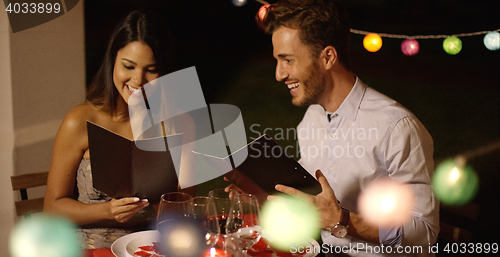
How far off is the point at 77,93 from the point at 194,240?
1.82 meters

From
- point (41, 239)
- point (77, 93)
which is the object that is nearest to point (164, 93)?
point (77, 93)

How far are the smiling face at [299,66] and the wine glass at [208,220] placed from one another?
969 millimetres

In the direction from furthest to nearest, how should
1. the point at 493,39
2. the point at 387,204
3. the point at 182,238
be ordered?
the point at 493,39
the point at 387,204
the point at 182,238

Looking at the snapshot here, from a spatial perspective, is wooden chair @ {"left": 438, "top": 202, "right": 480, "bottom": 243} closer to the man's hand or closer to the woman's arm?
the man's hand

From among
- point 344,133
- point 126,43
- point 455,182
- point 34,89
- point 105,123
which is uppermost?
point 126,43

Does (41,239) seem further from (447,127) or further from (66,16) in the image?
(447,127)

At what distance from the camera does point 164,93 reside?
2357 mm

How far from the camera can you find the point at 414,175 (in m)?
1.53

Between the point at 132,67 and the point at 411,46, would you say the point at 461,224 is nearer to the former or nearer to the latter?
the point at 411,46

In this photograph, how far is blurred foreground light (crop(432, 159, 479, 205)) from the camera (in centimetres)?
342

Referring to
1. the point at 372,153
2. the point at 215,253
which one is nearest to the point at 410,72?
the point at 372,153

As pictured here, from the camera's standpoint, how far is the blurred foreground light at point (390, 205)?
1507 mm

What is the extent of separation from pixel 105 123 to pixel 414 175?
1.48 metres

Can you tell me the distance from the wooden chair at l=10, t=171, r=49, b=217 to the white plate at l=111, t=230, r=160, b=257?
875 millimetres
